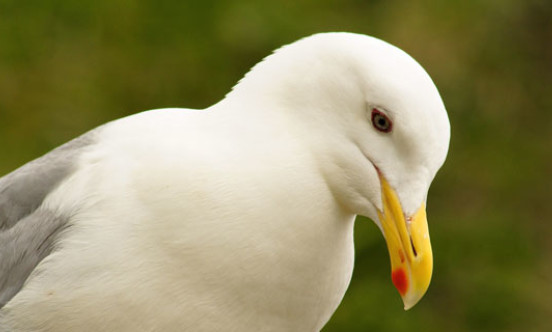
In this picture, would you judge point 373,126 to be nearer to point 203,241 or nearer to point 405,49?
point 203,241

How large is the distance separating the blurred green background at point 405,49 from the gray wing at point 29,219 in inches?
75.1

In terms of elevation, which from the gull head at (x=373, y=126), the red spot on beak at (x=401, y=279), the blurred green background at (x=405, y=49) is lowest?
the blurred green background at (x=405, y=49)

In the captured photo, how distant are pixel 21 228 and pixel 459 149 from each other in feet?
8.14

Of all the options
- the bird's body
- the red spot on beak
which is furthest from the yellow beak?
the bird's body

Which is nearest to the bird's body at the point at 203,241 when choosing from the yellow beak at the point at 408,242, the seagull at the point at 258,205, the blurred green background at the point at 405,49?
the seagull at the point at 258,205

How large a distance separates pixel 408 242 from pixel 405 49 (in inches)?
94.1

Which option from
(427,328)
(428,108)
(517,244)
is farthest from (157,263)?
(517,244)

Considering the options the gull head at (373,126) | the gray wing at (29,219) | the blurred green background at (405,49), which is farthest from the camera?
the blurred green background at (405,49)

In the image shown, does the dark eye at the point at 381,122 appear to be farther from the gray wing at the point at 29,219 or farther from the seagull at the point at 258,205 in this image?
the gray wing at the point at 29,219

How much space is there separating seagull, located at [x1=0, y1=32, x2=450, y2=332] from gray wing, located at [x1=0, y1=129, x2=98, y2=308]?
0.22ft

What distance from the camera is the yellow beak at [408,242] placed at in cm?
189

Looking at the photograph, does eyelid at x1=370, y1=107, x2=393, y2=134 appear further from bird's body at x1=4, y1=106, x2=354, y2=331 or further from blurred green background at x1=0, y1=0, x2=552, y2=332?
blurred green background at x1=0, y1=0, x2=552, y2=332

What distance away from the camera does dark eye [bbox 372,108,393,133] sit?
188 centimetres

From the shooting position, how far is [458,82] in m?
4.24
